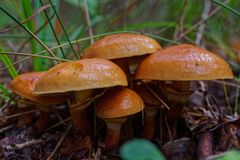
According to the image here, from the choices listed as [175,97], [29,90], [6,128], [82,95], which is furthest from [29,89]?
[175,97]

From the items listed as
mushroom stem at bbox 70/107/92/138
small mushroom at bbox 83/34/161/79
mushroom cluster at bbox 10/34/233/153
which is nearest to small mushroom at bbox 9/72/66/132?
mushroom cluster at bbox 10/34/233/153

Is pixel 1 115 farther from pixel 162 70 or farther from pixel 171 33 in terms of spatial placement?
pixel 171 33

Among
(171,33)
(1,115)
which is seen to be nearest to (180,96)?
(1,115)

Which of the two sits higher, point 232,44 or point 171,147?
point 171,147

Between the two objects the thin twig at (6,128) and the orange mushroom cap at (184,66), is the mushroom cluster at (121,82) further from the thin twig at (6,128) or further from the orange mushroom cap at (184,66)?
the thin twig at (6,128)

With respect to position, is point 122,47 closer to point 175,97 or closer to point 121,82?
point 121,82

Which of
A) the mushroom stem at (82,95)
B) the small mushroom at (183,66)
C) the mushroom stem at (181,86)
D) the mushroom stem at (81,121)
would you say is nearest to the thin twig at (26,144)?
the mushroom stem at (81,121)

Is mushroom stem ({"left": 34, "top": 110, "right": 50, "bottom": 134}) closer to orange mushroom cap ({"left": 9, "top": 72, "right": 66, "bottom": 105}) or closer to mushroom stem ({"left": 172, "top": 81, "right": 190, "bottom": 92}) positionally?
orange mushroom cap ({"left": 9, "top": 72, "right": 66, "bottom": 105})
